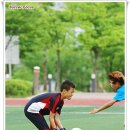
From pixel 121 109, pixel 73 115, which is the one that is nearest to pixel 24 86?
pixel 121 109

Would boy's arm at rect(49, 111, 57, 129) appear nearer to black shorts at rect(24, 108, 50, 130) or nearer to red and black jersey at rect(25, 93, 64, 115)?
red and black jersey at rect(25, 93, 64, 115)

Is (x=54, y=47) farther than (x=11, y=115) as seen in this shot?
Yes

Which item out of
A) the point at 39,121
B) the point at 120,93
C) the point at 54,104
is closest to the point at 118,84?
the point at 120,93

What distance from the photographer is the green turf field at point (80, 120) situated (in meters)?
7.04

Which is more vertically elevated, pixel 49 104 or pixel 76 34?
pixel 76 34

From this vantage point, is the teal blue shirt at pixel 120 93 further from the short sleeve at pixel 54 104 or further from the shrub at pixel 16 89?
the shrub at pixel 16 89

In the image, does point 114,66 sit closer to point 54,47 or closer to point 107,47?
point 107,47

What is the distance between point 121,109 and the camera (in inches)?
394

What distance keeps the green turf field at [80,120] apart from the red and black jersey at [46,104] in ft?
3.84

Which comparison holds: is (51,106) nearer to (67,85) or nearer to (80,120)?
(67,85)

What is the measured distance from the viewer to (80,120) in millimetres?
7859

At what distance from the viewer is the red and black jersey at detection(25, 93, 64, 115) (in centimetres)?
554

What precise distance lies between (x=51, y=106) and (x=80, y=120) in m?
2.38

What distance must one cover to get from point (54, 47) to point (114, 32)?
8.50 ft
